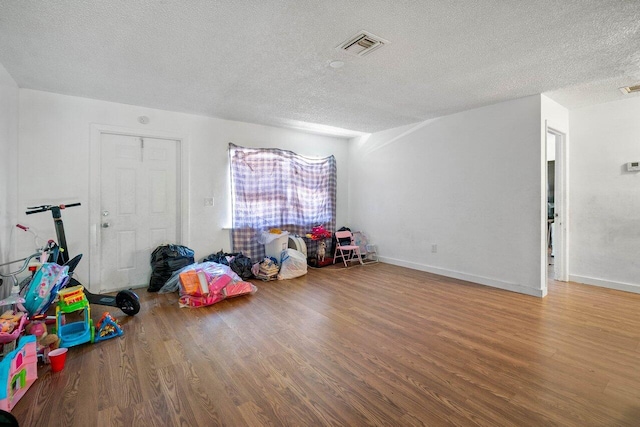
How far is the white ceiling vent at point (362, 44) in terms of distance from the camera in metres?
2.36

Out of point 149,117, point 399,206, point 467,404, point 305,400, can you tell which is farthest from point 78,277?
point 399,206

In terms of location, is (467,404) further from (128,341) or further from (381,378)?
(128,341)

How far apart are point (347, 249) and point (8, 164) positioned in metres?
4.57

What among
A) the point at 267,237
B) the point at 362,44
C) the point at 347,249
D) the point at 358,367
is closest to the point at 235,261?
the point at 267,237

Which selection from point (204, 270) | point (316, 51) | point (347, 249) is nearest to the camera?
point (316, 51)

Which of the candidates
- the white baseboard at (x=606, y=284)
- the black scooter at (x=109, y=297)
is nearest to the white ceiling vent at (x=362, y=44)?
the black scooter at (x=109, y=297)

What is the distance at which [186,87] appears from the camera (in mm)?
3443

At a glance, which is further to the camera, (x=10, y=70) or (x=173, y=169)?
(x=173, y=169)

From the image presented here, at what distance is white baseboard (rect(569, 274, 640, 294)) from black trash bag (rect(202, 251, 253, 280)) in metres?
4.76

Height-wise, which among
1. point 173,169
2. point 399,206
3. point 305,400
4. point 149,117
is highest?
point 149,117

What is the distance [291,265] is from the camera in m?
4.75

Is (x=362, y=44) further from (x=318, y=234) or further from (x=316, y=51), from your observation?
(x=318, y=234)

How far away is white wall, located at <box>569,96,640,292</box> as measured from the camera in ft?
12.7

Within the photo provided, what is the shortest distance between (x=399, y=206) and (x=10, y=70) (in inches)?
206
